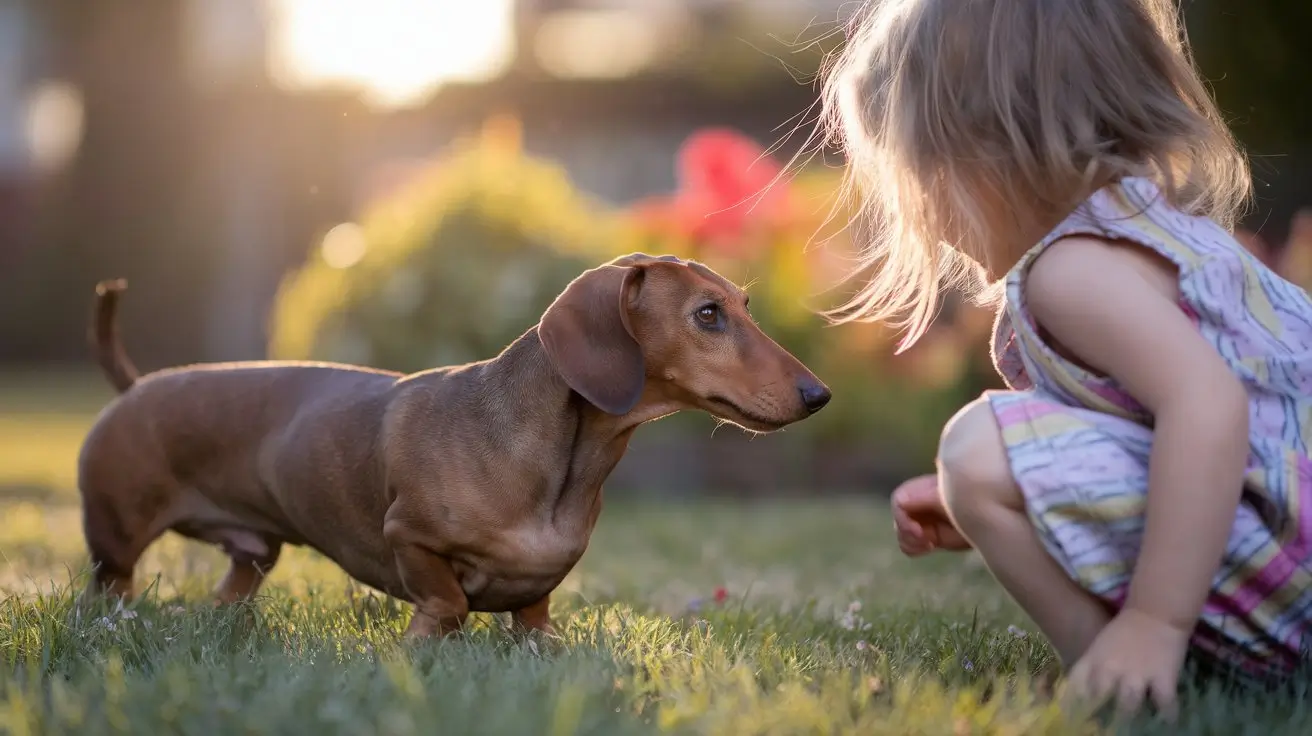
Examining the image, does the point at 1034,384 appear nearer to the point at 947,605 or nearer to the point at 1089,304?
the point at 1089,304

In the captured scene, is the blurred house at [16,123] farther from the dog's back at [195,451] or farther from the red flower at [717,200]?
the dog's back at [195,451]

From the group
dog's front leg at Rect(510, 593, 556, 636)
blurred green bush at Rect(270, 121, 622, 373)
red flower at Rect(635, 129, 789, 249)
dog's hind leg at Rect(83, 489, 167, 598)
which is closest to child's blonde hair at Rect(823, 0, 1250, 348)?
dog's front leg at Rect(510, 593, 556, 636)

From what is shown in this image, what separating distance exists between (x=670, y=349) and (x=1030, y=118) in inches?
34.4

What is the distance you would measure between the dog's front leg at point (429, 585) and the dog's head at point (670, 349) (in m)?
0.47

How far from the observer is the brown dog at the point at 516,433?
2.68 m

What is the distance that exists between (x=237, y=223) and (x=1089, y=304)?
44.8ft

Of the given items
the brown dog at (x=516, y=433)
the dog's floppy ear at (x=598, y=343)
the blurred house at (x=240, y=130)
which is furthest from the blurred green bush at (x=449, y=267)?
the blurred house at (x=240, y=130)

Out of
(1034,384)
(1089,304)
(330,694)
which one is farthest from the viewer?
(1034,384)

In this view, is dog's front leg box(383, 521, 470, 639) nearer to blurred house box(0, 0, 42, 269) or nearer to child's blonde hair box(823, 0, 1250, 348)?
child's blonde hair box(823, 0, 1250, 348)

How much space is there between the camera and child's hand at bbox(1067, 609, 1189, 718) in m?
1.94

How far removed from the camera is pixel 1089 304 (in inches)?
80.3

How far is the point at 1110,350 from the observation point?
6.65ft

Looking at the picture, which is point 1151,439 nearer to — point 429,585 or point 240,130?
point 429,585

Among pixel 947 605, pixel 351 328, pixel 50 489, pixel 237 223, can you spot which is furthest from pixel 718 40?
pixel 947 605
